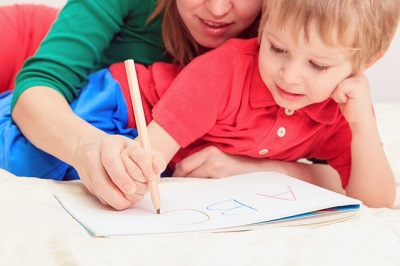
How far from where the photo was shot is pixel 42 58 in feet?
3.43

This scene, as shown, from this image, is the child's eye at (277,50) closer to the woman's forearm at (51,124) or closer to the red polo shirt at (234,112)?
the red polo shirt at (234,112)

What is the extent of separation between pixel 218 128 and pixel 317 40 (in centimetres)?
23

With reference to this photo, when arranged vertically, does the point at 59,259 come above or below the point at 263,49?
below

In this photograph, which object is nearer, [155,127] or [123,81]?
[155,127]

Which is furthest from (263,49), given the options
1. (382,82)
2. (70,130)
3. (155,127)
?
(382,82)

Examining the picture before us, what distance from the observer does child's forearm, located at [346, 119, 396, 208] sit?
3.19 feet

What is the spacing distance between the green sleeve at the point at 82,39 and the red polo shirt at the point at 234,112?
0.16 meters

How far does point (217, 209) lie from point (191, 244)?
0.12 meters

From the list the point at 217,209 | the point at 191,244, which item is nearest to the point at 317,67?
the point at 217,209

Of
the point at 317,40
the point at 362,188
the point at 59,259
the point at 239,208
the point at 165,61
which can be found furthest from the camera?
the point at 165,61

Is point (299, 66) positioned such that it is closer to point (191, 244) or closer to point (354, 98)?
point (354, 98)

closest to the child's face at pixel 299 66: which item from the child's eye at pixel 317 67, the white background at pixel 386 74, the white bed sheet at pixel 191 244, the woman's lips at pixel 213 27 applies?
the child's eye at pixel 317 67

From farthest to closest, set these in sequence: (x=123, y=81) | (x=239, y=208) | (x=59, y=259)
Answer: (x=123, y=81) → (x=239, y=208) → (x=59, y=259)

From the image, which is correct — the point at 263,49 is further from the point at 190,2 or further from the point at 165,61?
the point at 165,61
